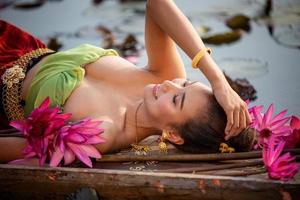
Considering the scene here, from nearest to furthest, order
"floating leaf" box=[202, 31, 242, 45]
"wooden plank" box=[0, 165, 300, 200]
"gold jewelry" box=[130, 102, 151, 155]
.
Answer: "wooden plank" box=[0, 165, 300, 200] → "gold jewelry" box=[130, 102, 151, 155] → "floating leaf" box=[202, 31, 242, 45]

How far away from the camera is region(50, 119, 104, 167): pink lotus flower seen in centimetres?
228

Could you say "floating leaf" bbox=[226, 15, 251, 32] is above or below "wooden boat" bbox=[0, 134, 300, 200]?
above

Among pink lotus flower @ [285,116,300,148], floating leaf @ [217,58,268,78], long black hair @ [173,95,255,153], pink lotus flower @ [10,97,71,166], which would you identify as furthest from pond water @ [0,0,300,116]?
pink lotus flower @ [10,97,71,166]

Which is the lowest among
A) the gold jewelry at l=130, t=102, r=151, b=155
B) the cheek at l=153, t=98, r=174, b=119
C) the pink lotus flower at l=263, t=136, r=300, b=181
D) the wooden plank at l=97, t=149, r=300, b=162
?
the gold jewelry at l=130, t=102, r=151, b=155

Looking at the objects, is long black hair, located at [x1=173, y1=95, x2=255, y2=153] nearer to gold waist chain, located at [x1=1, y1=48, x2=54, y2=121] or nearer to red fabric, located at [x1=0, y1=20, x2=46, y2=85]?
gold waist chain, located at [x1=1, y1=48, x2=54, y2=121]

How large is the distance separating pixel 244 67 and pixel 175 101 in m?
1.91

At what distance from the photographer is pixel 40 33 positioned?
5.66 meters

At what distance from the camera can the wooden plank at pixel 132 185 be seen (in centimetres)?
200

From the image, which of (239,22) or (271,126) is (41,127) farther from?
(239,22)

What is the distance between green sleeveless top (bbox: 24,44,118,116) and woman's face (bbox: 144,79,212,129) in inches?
17.9

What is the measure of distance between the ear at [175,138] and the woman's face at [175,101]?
5cm

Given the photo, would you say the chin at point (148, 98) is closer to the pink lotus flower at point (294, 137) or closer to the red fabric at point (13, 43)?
the pink lotus flower at point (294, 137)

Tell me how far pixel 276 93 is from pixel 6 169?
89.6 inches

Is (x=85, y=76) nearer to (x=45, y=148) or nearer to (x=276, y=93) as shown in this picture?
(x=45, y=148)
